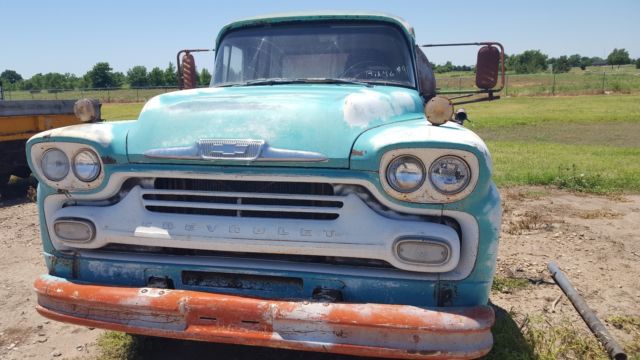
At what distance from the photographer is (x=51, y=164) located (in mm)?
2840

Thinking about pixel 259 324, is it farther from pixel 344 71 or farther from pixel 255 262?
pixel 344 71

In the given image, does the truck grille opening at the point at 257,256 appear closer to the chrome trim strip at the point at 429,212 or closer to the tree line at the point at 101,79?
the chrome trim strip at the point at 429,212

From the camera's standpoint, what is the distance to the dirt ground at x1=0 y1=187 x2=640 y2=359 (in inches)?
146

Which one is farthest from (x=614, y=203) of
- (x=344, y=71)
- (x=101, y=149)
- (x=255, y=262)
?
(x=101, y=149)

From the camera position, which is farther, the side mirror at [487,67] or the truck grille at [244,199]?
the side mirror at [487,67]

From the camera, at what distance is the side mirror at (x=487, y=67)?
3.97 m

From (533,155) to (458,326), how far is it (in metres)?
9.73

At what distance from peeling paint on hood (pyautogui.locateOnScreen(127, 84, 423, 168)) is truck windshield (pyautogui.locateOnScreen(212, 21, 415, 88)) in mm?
710

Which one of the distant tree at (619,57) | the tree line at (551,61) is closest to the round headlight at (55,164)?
the tree line at (551,61)

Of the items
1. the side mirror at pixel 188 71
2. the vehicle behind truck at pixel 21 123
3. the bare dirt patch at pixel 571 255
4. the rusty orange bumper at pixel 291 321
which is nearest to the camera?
the rusty orange bumper at pixel 291 321

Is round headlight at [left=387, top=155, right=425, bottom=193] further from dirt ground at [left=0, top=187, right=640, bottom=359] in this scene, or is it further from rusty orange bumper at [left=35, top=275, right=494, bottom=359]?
dirt ground at [left=0, top=187, right=640, bottom=359]

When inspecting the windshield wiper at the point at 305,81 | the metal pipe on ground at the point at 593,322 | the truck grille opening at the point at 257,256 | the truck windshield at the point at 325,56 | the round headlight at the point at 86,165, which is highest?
the truck windshield at the point at 325,56

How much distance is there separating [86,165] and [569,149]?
1121cm

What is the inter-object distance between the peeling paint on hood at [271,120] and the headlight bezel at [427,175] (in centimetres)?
20
